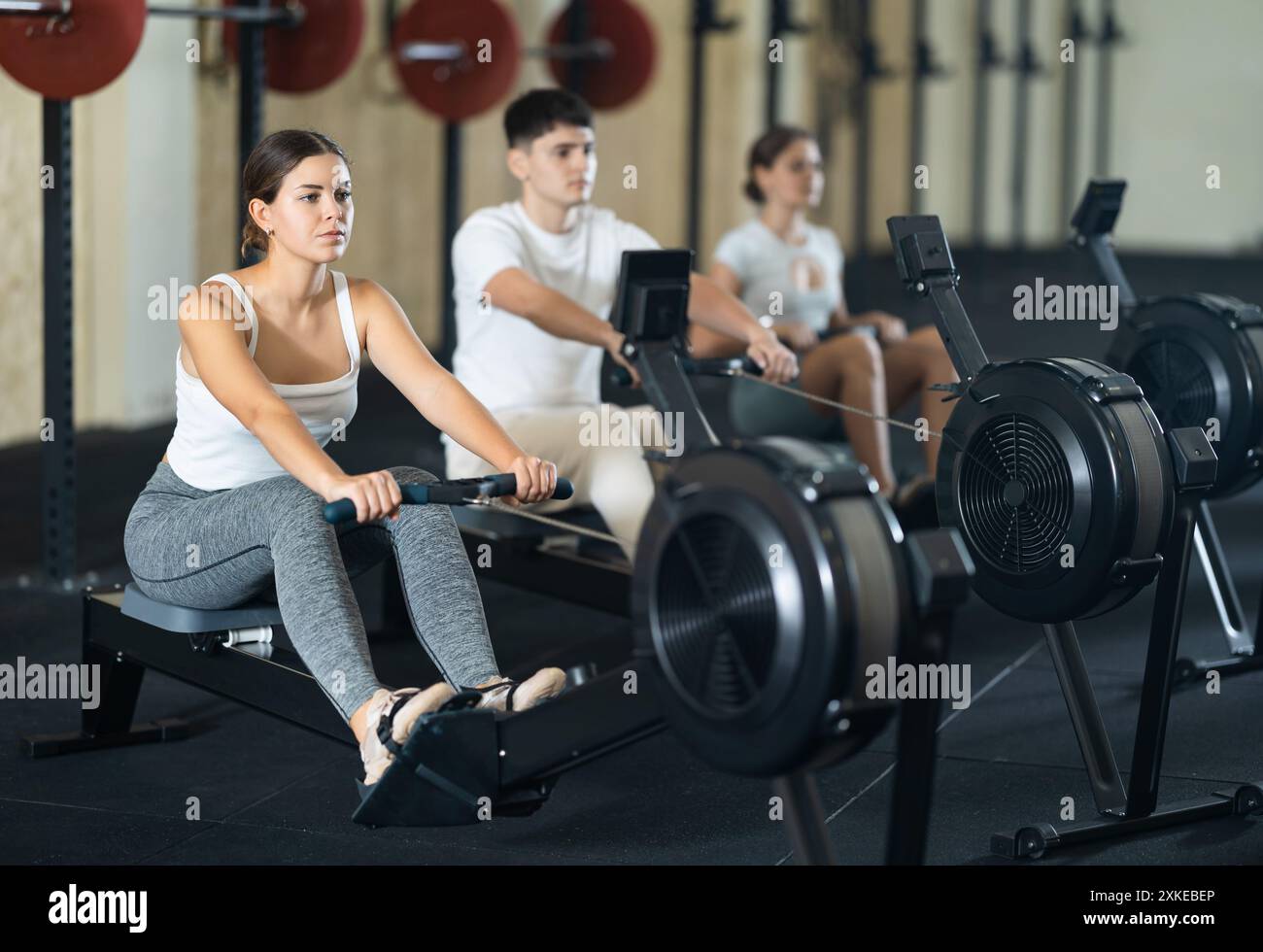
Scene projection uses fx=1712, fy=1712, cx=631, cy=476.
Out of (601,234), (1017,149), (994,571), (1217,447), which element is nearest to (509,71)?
(601,234)

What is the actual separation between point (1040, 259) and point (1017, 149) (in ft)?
3.27

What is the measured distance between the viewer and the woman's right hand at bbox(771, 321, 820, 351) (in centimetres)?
370

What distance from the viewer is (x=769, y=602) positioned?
175 cm

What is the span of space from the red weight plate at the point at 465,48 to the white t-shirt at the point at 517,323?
1.65 meters

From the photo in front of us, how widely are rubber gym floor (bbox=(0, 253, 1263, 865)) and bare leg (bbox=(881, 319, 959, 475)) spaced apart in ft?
1.66

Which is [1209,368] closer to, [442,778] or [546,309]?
[546,309]

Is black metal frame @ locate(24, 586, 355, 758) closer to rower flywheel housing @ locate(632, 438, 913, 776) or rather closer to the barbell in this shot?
rower flywheel housing @ locate(632, 438, 913, 776)

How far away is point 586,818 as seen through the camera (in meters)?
2.48

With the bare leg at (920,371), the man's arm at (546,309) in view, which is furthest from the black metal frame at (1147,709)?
the bare leg at (920,371)

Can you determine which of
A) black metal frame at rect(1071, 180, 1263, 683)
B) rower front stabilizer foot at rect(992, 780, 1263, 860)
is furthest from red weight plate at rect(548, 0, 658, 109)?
rower front stabilizer foot at rect(992, 780, 1263, 860)

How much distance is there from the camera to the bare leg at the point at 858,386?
3.86 metres

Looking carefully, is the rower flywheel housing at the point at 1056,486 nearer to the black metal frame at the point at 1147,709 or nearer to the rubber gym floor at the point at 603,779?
the black metal frame at the point at 1147,709
